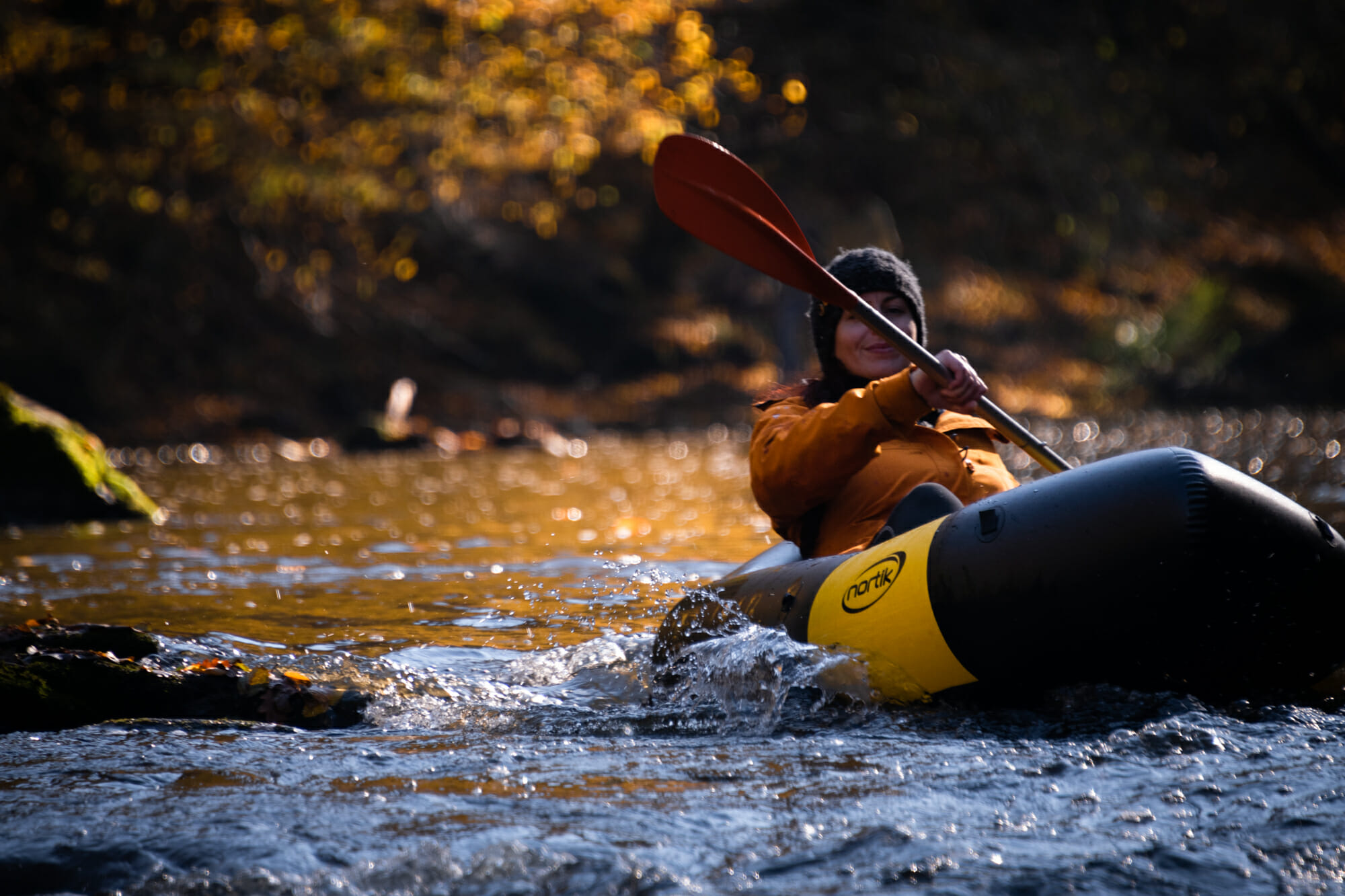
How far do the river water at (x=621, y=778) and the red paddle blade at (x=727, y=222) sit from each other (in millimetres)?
1221

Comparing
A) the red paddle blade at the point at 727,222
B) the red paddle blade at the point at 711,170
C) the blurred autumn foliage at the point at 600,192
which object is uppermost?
the blurred autumn foliage at the point at 600,192

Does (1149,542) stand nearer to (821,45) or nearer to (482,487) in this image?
(482,487)

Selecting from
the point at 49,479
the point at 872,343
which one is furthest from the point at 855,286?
the point at 49,479

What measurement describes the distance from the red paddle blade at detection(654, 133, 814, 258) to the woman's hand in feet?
2.97

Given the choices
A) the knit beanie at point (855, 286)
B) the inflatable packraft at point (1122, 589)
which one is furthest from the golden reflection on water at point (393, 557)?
the inflatable packraft at point (1122, 589)

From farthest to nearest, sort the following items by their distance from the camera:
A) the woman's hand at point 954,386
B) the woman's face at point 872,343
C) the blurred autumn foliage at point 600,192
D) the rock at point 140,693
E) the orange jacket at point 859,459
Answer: the blurred autumn foliage at point 600,192 < the woman's face at point 872,343 < the orange jacket at point 859,459 < the woman's hand at point 954,386 < the rock at point 140,693

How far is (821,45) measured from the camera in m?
15.6

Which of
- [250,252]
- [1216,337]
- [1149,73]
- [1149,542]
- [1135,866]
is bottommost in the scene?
→ [1135,866]

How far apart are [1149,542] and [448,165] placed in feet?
43.1

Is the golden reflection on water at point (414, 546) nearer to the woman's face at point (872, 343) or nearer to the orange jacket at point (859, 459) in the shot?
the orange jacket at point (859, 459)

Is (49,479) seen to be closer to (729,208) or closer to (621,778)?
(729,208)

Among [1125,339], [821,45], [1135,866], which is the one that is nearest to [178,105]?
[821,45]

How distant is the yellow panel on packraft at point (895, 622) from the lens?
3064 mm

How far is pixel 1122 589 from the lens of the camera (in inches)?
112
